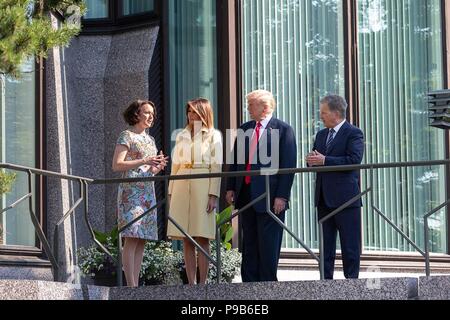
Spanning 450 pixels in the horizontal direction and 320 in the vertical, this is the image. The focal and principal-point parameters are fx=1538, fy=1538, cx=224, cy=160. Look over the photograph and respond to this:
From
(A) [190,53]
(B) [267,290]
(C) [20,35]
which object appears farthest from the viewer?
(A) [190,53]

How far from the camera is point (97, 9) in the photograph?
16.8 m

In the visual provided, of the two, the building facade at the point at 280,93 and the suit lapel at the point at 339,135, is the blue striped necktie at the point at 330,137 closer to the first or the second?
the suit lapel at the point at 339,135

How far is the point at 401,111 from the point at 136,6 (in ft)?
10.3

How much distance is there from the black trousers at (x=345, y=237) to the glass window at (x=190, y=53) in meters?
3.35

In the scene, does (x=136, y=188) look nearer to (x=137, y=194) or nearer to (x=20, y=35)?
(x=137, y=194)

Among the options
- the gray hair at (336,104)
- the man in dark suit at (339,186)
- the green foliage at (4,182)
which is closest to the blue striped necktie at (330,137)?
the man in dark suit at (339,186)

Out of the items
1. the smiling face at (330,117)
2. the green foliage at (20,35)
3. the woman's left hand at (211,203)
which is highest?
the green foliage at (20,35)

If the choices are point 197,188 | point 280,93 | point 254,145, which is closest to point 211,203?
point 197,188

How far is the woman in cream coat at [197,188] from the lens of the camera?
523 inches

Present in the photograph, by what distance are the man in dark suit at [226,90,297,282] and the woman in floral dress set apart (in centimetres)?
71

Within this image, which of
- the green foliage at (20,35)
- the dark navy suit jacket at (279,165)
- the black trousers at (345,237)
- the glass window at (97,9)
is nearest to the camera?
the green foliage at (20,35)

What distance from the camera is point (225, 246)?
14898 mm
